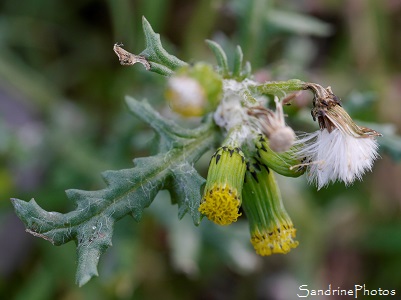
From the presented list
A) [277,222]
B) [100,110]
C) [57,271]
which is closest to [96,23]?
[100,110]

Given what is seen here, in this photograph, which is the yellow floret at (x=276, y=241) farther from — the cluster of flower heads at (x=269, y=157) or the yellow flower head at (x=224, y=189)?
the yellow flower head at (x=224, y=189)

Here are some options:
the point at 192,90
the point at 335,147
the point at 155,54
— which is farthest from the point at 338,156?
the point at 155,54

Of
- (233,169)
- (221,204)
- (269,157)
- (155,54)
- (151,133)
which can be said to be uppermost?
(151,133)

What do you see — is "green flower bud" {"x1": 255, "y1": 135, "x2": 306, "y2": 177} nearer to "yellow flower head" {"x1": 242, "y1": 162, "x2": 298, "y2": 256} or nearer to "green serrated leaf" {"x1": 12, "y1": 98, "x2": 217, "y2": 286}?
"yellow flower head" {"x1": 242, "y1": 162, "x2": 298, "y2": 256}

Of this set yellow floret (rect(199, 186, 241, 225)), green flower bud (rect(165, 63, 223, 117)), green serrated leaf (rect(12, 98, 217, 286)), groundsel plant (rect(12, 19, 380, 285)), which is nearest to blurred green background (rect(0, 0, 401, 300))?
groundsel plant (rect(12, 19, 380, 285))

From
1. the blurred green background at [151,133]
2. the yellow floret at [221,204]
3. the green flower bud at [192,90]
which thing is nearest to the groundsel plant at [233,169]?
the yellow floret at [221,204]

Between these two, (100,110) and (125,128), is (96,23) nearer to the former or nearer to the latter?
(100,110)

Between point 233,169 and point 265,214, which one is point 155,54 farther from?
point 265,214
